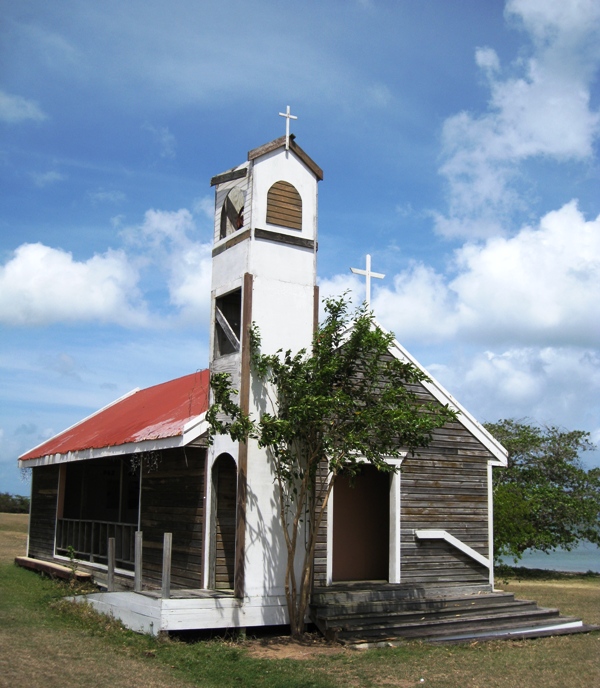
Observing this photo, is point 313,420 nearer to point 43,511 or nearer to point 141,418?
point 141,418

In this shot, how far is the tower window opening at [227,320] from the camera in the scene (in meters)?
14.6

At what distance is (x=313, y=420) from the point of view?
1258 cm

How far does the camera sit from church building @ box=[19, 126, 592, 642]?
13.3 meters

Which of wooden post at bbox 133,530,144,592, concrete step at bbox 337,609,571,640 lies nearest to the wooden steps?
concrete step at bbox 337,609,571,640

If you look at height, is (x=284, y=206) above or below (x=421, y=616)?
above

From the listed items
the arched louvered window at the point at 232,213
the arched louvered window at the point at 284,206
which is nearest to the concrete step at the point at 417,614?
the arched louvered window at the point at 284,206

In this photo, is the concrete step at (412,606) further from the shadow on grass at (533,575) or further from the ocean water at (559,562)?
the ocean water at (559,562)

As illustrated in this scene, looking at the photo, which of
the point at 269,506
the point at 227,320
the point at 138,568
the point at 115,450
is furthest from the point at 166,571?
the point at 227,320

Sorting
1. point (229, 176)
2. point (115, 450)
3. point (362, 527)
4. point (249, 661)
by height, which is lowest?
point (249, 661)

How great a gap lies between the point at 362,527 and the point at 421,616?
3633 mm

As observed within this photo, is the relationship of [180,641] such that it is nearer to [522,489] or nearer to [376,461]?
[376,461]

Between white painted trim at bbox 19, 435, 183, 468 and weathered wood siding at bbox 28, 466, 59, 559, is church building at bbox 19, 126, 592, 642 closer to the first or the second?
white painted trim at bbox 19, 435, 183, 468

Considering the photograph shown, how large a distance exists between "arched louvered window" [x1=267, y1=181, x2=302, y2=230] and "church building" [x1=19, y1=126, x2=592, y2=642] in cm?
2

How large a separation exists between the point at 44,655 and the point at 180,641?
2.19 metres
